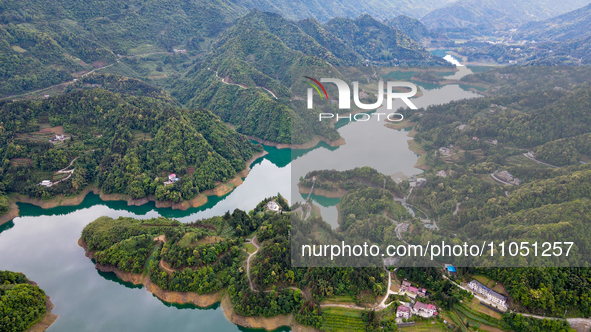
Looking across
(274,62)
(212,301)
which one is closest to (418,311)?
(212,301)

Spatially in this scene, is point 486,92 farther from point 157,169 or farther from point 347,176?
point 157,169

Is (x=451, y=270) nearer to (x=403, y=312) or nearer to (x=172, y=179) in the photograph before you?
(x=403, y=312)

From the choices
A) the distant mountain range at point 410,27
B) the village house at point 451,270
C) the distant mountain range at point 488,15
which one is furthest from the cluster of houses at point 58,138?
the distant mountain range at point 488,15

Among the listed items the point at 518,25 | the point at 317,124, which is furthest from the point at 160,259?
the point at 518,25

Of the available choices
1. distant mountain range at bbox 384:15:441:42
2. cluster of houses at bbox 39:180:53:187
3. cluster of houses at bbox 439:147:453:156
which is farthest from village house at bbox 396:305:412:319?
distant mountain range at bbox 384:15:441:42

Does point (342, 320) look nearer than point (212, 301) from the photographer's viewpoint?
Yes

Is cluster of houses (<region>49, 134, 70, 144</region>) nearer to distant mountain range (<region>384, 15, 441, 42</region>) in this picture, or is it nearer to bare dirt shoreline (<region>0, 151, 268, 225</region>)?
bare dirt shoreline (<region>0, 151, 268, 225</region>)
